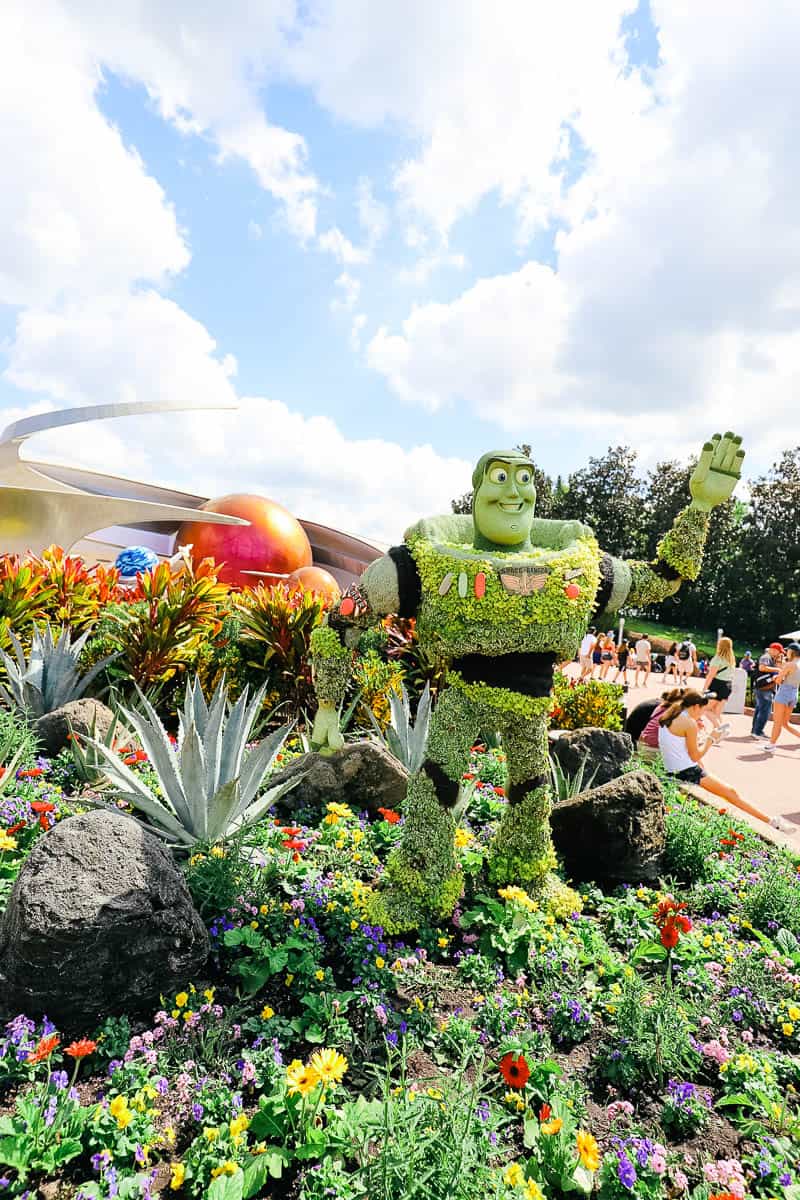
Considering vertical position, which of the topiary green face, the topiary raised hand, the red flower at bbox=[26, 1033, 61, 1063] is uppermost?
the topiary raised hand

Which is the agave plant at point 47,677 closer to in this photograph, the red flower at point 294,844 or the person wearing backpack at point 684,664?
the red flower at point 294,844

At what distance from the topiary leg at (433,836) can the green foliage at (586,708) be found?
349 cm

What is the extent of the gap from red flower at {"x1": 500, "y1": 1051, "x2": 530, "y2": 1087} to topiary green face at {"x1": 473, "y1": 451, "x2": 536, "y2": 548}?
5.99ft

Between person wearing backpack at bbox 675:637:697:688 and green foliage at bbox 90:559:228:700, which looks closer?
green foliage at bbox 90:559:228:700

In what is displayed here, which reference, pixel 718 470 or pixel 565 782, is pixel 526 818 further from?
pixel 718 470

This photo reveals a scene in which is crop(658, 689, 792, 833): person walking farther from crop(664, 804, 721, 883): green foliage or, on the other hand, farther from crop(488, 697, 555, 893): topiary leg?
crop(488, 697, 555, 893): topiary leg

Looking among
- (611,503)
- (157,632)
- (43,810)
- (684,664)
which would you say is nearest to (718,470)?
(43,810)

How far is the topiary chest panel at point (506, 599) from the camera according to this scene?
2514 mm

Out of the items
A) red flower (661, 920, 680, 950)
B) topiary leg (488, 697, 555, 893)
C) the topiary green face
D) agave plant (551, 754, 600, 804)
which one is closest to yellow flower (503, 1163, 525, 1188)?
red flower (661, 920, 680, 950)

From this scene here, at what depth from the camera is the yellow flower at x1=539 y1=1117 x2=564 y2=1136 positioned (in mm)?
1646

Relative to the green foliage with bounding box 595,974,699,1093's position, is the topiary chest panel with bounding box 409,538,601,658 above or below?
above

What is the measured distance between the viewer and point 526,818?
2889mm

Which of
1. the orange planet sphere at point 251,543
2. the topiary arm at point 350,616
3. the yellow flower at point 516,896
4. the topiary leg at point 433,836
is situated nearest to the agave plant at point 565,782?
the yellow flower at point 516,896

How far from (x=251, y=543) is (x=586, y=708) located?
1134 cm
